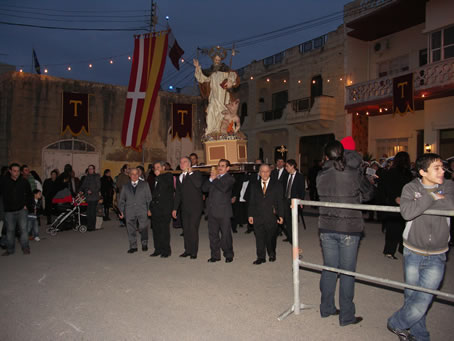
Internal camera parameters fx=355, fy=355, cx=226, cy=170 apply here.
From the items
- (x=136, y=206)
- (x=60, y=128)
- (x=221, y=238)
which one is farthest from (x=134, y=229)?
(x=60, y=128)

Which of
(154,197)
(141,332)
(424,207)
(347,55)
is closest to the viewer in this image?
(424,207)

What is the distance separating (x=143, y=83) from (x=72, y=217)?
25.6 ft

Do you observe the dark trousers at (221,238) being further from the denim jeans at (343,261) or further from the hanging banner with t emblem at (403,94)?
the hanging banner with t emblem at (403,94)

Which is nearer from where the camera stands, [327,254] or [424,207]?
[424,207]

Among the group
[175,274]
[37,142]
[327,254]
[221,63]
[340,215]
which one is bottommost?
[175,274]

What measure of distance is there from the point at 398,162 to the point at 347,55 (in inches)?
607

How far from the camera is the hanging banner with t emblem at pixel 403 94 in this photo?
1602 centimetres

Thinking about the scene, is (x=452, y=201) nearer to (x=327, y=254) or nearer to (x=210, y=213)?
(x=327, y=254)

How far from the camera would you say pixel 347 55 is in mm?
20500

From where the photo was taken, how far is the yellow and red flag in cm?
1534

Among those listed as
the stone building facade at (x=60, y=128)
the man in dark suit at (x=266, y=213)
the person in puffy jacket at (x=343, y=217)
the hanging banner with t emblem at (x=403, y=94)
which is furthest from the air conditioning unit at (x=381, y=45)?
the person in puffy jacket at (x=343, y=217)

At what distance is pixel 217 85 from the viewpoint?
35.8 ft

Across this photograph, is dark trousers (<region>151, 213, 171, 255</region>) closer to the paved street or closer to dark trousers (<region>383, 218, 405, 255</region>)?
the paved street

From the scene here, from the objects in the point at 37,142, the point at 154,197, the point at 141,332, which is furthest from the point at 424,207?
the point at 37,142
